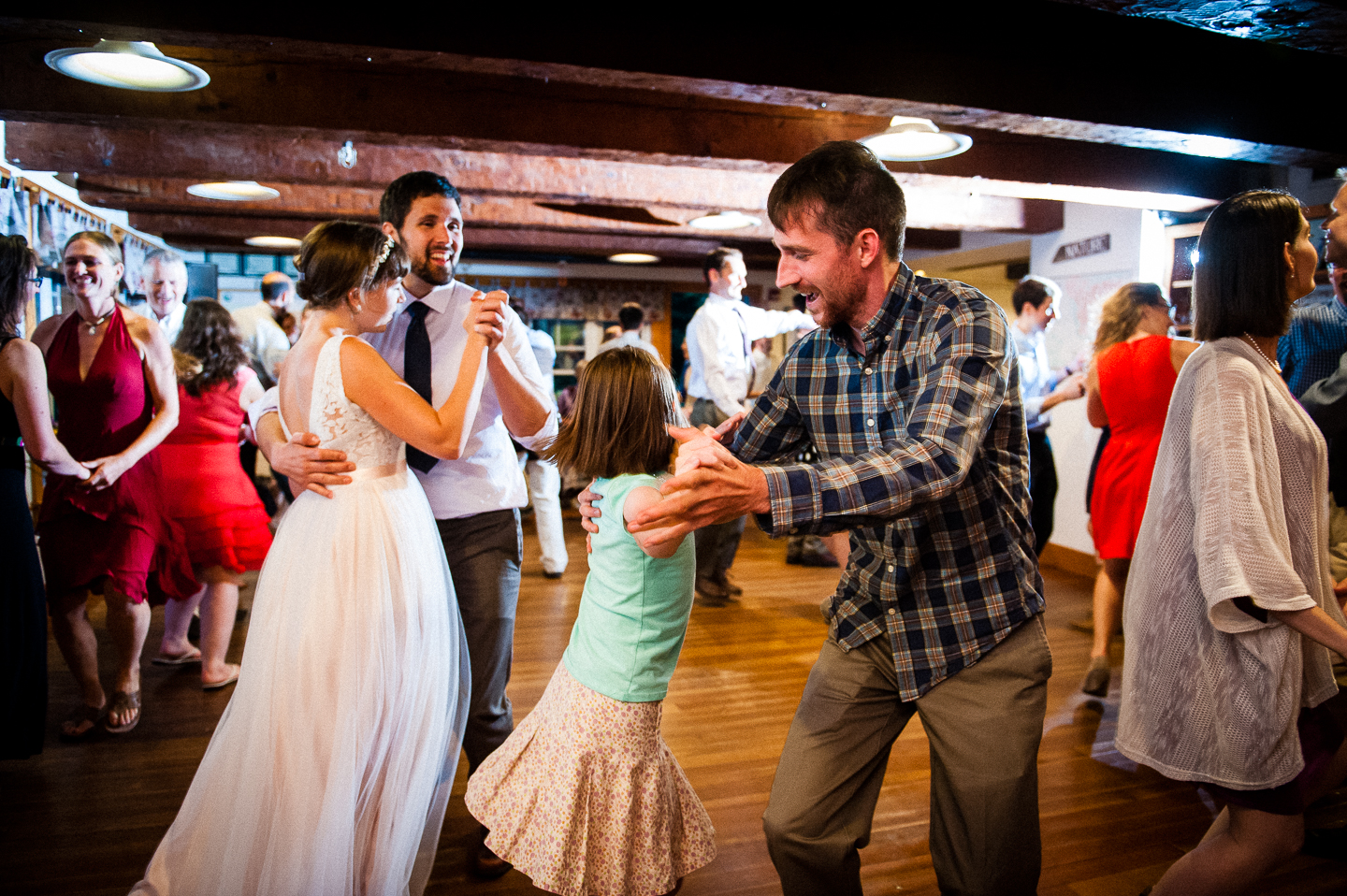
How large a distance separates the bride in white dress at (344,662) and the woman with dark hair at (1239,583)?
1.44 metres

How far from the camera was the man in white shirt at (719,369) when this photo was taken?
184 inches

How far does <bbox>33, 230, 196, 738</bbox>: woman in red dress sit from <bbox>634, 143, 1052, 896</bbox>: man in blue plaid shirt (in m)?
2.49

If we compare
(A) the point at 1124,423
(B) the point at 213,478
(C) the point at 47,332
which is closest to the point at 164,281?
(C) the point at 47,332

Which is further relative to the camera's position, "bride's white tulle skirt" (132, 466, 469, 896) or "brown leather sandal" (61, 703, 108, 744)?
"brown leather sandal" (61, 703, 108, 744)

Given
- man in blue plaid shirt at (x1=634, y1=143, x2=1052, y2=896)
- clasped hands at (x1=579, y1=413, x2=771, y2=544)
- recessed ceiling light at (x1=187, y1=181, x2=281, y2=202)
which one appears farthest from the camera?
recessed ceiling light at (x1=187, y1=181, x2=281, y2=202)

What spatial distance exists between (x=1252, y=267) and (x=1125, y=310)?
1.91 m

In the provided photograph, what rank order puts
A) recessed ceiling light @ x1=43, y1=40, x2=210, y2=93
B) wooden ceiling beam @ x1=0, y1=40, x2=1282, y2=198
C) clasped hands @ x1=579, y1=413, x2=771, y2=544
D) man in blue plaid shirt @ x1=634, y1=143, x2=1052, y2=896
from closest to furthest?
clasped hands @ x1=579, y1=413, x2=771, y2=544 < man in blue plaid shirt @ x1=634, y1=143, x2=1052, y2=896 < recessed ceiling light @ x1=43, y1=40, x2=210, y2=93 < wooden ceiling beam @ x1=0, y1=40, x2=1282, y2=198

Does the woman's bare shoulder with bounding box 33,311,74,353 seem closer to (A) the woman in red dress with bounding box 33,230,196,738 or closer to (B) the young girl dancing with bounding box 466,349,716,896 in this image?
(A) the woman in red dress with bounding box 33,230,196,738

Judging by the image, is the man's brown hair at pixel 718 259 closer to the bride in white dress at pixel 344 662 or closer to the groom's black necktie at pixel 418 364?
the groom's black necktie at pixel 418 364

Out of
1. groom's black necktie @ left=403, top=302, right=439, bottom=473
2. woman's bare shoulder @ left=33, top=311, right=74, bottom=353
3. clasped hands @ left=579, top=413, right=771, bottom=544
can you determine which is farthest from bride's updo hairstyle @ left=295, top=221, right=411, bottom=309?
woman's bare shoulder @ left=33, top=311, right=74, bottom=353

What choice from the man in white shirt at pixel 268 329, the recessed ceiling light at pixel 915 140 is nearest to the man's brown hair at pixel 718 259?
the recessed ceiling light at pixel 915 140

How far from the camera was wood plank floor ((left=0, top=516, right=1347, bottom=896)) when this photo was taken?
6.93ft

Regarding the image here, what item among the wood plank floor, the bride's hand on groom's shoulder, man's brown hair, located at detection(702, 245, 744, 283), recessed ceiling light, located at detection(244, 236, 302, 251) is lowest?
the wood plank floor

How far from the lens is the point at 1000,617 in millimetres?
1356
